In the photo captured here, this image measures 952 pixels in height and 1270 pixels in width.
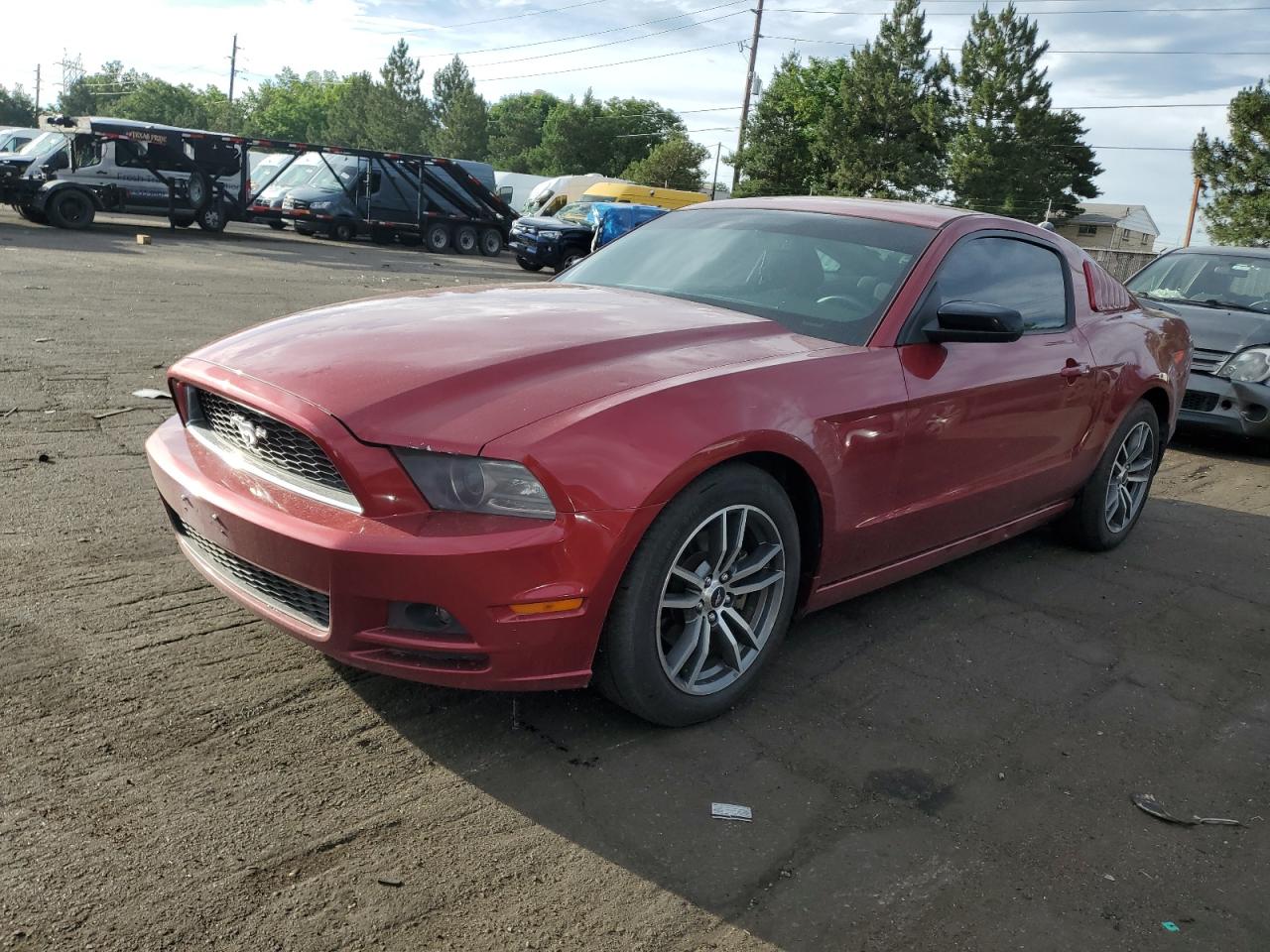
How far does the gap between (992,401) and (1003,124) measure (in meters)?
58.1

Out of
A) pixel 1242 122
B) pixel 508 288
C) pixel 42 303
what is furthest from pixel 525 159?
pixel 508 288

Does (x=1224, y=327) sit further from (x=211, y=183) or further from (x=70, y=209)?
(x=211, y=183)

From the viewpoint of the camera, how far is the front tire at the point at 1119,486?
5.10 metres

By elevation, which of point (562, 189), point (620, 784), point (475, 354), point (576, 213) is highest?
point (562, 189)

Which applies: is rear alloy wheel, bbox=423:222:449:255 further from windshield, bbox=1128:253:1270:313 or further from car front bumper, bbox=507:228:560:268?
windshield, bbox=1128:253:1270:313

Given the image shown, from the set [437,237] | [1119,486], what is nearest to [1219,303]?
[1119,486]

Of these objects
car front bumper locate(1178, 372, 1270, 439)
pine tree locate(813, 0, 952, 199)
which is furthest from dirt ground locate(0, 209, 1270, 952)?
pine tree locate(813, 0, 952, 199)

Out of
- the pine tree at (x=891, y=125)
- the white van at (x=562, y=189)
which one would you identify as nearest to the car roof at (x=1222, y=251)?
the white van at (x=562, y=189)

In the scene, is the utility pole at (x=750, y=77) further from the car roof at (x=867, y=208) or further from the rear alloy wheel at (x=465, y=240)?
the car roof at (x=867, y=208)

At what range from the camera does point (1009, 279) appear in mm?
4473

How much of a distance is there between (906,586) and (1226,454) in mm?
5050

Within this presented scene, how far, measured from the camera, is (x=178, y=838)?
8.05ft

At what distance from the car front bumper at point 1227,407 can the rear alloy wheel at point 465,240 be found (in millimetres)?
21703

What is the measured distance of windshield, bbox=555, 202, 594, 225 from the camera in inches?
963
